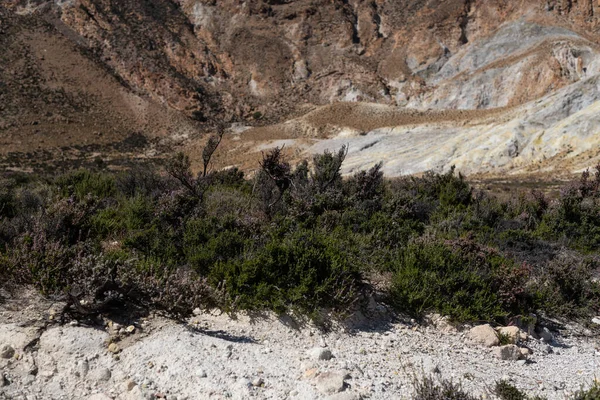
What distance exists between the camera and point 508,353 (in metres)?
4.93

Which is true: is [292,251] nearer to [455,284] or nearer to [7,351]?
[455,284]

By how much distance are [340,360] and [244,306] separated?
1130 millimetres

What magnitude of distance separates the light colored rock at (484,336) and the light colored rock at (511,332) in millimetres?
114

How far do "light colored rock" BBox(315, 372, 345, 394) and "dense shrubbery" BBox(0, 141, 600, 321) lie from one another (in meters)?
1.02

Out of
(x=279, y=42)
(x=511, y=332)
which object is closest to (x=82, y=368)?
(x=511, y=332)

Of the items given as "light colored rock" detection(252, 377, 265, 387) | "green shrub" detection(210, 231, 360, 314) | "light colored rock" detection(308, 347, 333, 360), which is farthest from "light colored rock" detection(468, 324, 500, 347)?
"light colored rock" detection(252, 377, 265, 387)

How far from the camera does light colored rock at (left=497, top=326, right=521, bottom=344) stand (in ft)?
17.0

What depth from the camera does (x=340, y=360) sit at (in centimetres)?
434

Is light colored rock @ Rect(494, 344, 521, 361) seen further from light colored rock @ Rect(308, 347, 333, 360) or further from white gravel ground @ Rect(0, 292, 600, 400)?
light colored rock @ Rect(308, 347, 333, 360)

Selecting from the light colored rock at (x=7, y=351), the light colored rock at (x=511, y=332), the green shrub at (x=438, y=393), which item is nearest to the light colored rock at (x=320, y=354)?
the green shrub at (x=438, y=393)

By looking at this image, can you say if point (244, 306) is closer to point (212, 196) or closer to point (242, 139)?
point (212, 196)

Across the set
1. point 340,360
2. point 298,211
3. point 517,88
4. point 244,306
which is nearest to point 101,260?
point 244,306

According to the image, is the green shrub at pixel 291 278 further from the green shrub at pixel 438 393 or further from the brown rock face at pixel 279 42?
the brown rock face at pixel 279 42

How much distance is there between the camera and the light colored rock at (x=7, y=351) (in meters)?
3.82
